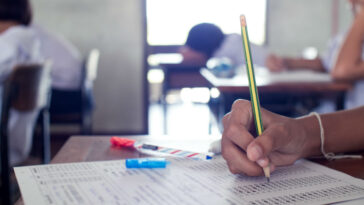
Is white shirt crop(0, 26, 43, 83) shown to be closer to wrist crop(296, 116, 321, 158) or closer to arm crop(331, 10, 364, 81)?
arm crop(331, 10, 364, 81)

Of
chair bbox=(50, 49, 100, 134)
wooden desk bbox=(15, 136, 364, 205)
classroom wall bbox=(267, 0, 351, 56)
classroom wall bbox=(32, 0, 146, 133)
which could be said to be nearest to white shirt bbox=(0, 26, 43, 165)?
chair bbox=(50, 49, 100, 134)

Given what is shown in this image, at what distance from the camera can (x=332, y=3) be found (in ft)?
17.9

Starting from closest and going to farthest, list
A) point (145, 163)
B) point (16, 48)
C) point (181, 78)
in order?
point (145, 163), point (16, 48), point (181, 78)

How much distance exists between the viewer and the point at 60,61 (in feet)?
10.4

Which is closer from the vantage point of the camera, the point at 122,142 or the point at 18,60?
the point at 122,142

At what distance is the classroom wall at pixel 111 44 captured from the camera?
416 cm

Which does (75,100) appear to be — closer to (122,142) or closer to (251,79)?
(122,142)

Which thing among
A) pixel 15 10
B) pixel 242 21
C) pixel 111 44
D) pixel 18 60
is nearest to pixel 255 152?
pixel 242 21

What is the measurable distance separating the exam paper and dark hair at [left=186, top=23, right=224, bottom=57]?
709 millimetres

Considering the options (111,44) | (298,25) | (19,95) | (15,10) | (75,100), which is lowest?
(75,100)

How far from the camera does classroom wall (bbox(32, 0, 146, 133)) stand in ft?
13.7

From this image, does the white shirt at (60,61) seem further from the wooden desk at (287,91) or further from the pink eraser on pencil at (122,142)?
the pink eraser on pencil at (122,142)

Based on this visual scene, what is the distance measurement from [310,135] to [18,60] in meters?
1.96

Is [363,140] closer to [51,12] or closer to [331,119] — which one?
[331,119]
